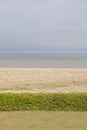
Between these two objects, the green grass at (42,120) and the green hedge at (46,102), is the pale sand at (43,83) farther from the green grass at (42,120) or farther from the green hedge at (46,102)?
the green grass at (42,120)

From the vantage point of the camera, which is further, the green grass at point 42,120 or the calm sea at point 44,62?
the calm sea at point 44,62

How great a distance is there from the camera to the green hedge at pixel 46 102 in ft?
38.1

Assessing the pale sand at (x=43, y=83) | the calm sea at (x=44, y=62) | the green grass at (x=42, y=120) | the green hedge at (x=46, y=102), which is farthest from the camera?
the calm sea at (x=44, y=62)

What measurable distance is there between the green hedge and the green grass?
1.00 feet

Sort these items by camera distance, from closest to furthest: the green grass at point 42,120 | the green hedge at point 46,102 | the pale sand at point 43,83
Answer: the green grass at point 42,120, the green hedge at point 46,102, the pale sand at point 43,83

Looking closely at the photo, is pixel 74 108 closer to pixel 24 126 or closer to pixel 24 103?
pixel 24 103

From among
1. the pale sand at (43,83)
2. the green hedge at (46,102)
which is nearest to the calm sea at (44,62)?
the pale sand at (43,83)

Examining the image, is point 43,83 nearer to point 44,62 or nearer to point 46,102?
point 46,102

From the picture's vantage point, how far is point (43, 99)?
11.6 m

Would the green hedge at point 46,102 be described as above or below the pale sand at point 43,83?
above

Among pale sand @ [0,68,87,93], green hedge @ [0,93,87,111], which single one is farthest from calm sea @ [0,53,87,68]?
green hedge @ [0,93,87,111]

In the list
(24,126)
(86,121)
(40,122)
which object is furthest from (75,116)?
(24,126)

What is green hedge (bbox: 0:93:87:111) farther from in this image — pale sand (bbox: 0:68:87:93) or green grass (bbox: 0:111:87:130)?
pale sand (bbox: 0:68:87:93)

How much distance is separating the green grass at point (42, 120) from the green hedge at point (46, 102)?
1.00ft
